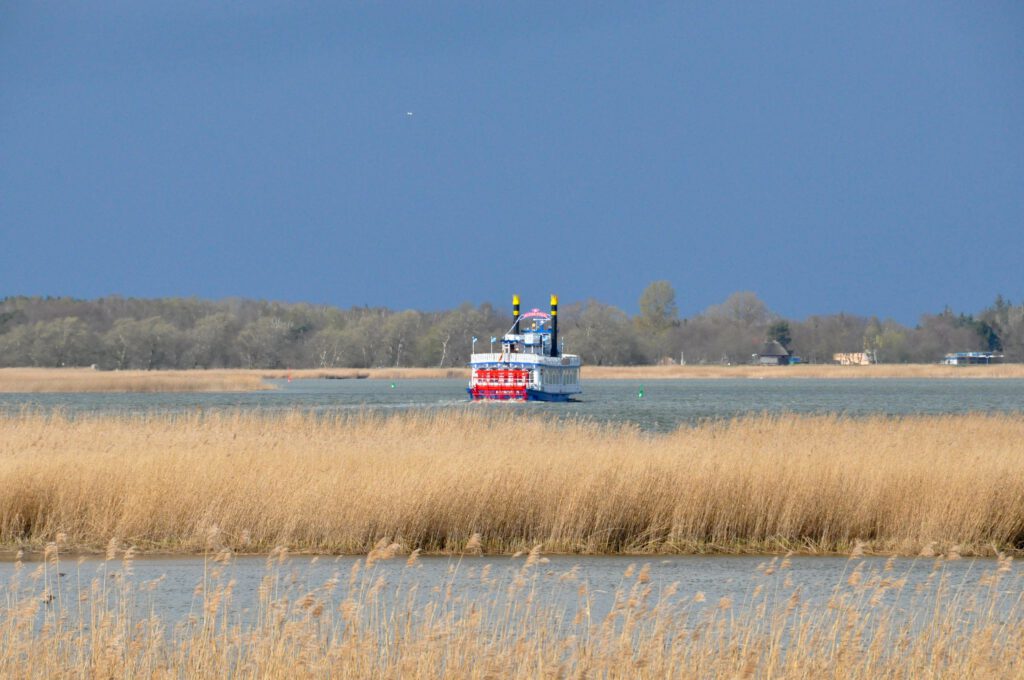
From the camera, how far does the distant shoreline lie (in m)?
101

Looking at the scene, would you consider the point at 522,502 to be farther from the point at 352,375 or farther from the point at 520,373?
the point at 352,375

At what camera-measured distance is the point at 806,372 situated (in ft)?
488

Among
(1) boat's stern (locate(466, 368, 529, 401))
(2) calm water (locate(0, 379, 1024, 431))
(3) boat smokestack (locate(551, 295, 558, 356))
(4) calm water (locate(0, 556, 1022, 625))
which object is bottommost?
(4) calm water (locate(0, 556, 1022, 625))

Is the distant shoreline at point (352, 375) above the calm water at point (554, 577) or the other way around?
above

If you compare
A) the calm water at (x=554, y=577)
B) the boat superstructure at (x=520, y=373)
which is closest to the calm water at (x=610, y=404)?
the boat superstructure at (x=520, y=373)

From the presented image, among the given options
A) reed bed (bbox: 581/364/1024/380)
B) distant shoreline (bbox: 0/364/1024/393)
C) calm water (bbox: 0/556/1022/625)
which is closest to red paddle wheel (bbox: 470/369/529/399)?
distant shoreline (bbox: 0/364/1024/393)

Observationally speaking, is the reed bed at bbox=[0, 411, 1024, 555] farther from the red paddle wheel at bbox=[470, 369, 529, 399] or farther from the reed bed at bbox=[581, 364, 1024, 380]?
the reed bed at bbox=[581, 364, 1024, 380]

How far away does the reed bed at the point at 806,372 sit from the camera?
5704 inches

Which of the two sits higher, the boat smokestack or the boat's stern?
the boat smokestack

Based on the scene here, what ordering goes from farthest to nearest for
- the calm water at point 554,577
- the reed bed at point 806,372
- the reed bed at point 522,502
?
the reed bed at point 806,372
the reed bed at point 522,502
the calm water at point 554,577

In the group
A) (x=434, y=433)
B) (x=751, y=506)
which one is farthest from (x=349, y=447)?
(x=751, y=506)

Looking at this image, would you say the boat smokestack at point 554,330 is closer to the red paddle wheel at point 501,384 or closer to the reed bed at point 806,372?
the red paddle wheel at point 501,384

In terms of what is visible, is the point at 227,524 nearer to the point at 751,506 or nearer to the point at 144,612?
the point at 144,612

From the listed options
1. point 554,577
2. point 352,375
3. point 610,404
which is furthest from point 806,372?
point 554,577
